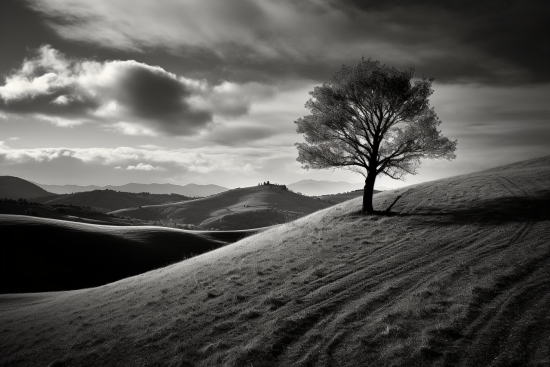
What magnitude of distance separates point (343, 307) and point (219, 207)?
167311 millimetres

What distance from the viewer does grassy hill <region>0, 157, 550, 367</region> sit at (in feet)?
28.2

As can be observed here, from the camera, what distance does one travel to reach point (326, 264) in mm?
15852

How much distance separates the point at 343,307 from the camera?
11.0 metres

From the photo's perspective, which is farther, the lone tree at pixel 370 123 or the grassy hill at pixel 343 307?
the lone tree at pixel 370 123

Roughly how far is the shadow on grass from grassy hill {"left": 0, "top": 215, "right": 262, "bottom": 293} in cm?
2887

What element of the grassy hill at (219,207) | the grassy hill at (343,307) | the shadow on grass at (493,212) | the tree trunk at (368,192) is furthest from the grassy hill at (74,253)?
the grassy hill at (219,207)

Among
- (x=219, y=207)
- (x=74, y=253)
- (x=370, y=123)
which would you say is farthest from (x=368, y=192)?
(x=219, y=207)

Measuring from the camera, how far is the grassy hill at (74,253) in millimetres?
36469

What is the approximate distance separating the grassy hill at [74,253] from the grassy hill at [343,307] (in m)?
16.4

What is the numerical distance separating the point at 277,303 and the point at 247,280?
12.7 ft

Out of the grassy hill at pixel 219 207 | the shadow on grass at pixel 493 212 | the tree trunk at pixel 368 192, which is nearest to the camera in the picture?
the shadow on grass at pixel 493 212

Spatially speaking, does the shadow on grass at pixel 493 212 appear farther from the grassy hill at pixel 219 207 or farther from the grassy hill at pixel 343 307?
the grassy hill at pixel 219 207

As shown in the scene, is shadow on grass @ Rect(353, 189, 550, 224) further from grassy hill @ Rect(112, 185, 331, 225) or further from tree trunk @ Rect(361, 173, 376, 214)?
grassy hill @ Rect(112, 185, 331, 225)

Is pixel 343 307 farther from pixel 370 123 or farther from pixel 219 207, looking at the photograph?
pixel 219 207
